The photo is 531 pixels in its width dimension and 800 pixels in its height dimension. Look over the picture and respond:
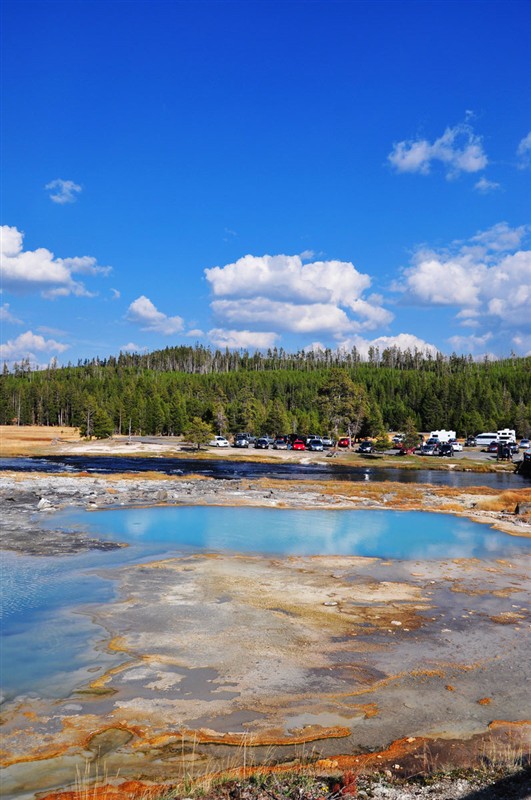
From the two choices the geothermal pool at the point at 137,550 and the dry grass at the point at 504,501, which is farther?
the dry grass at the point at 504,501

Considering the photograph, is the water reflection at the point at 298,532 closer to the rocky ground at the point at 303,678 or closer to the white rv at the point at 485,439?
the rocky ground at the point at 303,678

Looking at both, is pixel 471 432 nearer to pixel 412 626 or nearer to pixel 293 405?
pixel 293 405

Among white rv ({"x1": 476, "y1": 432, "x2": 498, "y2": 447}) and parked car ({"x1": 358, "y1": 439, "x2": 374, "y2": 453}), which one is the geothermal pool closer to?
parked car ({"x1": 358, "y1": 439, "x2": 374, "y2": 453})

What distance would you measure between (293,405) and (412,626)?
169422 millimetres

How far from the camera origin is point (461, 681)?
11984 millimetres

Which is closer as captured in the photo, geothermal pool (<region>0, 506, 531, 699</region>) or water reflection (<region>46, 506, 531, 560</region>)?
geothermal pool (<region>0, 506, 531, 699</region>)

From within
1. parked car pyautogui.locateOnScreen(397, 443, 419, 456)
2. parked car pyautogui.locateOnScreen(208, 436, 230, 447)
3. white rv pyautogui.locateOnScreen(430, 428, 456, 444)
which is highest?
white rv pyautogui.locateOnScreen(430, 428, 456, 444)

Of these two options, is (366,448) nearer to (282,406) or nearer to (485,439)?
(485,439)

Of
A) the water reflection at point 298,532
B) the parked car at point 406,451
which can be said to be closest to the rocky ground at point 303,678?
the water reflection at point 298,532

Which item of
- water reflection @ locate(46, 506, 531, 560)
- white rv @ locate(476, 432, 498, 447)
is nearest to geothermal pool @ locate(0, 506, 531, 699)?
water reflection @ locate(46, 506, 531, 560)

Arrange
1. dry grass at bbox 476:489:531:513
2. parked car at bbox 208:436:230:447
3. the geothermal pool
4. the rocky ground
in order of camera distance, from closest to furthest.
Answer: the rocky ground < the geothermal pool < dry grass at bbox 476:489:531:513 < parked car at bbox 208:436:230:447

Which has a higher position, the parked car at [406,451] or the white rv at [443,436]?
the white rv at [443,436]

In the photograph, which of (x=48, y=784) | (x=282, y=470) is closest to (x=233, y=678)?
(x=48, y=784)

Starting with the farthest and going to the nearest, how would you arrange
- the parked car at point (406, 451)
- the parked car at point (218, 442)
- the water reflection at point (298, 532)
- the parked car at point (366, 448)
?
the parked car at point (218, 442)
the parked car at point (366, 448)
the parked car at point (406, 451)
the water reflection at point (298, 532)
